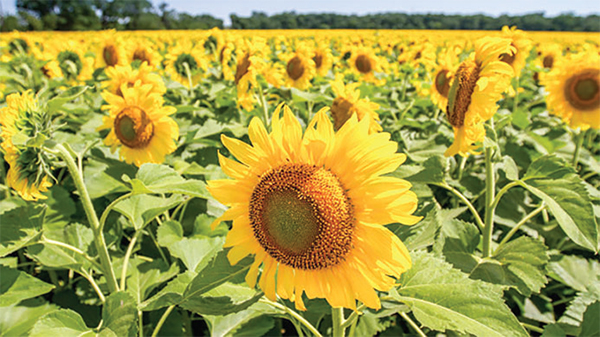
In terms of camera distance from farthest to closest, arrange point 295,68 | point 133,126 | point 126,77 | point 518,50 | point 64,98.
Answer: point 295,68
point 126,77
point 518,50
point 133,126
point 64,98

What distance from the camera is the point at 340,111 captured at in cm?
237

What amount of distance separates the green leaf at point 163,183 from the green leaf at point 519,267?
1.27 meters

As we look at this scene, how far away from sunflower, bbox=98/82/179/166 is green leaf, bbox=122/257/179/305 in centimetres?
63

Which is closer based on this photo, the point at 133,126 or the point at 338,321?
the point at 338,321

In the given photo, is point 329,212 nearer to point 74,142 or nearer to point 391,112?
point 74,142

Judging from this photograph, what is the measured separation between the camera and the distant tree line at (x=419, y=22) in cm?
4238

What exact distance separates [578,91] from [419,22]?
45.8 metres

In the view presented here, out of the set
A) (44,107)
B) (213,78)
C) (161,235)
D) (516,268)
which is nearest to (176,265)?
(161,235)

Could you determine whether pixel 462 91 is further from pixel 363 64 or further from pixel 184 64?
pixel 363 64

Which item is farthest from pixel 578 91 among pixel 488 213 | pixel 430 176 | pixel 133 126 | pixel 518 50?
pixel 133 126

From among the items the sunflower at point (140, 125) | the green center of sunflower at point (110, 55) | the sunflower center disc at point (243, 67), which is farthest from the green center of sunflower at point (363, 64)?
the sunflower at point (140, 125)

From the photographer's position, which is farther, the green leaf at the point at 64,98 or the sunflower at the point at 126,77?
the sunflower at the point at 126,77

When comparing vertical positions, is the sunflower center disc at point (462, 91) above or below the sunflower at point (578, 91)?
above

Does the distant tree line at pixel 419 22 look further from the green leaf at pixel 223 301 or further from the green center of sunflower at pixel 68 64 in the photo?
the green leaf at pixel 223 301
